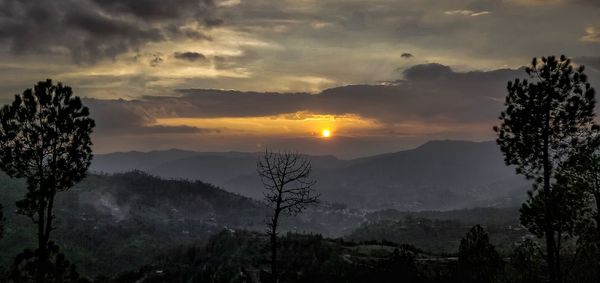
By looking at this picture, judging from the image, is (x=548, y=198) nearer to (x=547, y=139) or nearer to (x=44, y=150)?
(x=547, y=139)

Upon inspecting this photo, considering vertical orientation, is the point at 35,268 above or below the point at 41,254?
below

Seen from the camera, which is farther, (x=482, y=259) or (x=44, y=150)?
(x=482, y=259)

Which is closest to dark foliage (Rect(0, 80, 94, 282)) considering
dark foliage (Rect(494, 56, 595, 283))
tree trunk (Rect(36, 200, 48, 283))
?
tree trunk (Rect(36, 200, 48, 283))

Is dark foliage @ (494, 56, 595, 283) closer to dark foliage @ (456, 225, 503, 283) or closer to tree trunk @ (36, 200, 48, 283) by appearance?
dark foliage @ (456, 225, 503, 283)

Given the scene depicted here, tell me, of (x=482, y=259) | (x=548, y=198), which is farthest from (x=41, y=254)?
(x=482, y=259)

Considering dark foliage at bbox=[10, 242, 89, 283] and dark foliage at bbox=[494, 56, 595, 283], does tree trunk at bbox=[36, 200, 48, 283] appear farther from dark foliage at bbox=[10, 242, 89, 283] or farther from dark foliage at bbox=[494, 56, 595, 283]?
dark foliage at bbox=[494, 56, 595, 283]

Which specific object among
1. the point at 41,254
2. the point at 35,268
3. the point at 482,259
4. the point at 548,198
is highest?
the point at 548,198

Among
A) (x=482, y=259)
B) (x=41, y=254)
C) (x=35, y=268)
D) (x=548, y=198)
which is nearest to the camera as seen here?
(x=548, y=198)

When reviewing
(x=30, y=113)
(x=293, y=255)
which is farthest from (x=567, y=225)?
(x=293, y=255)

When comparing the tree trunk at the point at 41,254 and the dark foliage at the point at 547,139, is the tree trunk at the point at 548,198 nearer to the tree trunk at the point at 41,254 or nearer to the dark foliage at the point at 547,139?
the dark foliage at the point at 547,139

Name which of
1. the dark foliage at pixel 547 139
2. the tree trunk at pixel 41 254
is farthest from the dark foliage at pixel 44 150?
the dark foliage at pixel 547 139

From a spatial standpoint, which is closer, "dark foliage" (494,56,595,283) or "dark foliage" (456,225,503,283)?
"dark foliage" (494,56,595,283)

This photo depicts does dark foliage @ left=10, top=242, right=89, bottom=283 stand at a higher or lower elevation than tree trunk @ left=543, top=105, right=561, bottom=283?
lower

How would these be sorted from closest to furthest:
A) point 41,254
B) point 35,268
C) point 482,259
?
point 41,254, point 35,268, point 482,259
